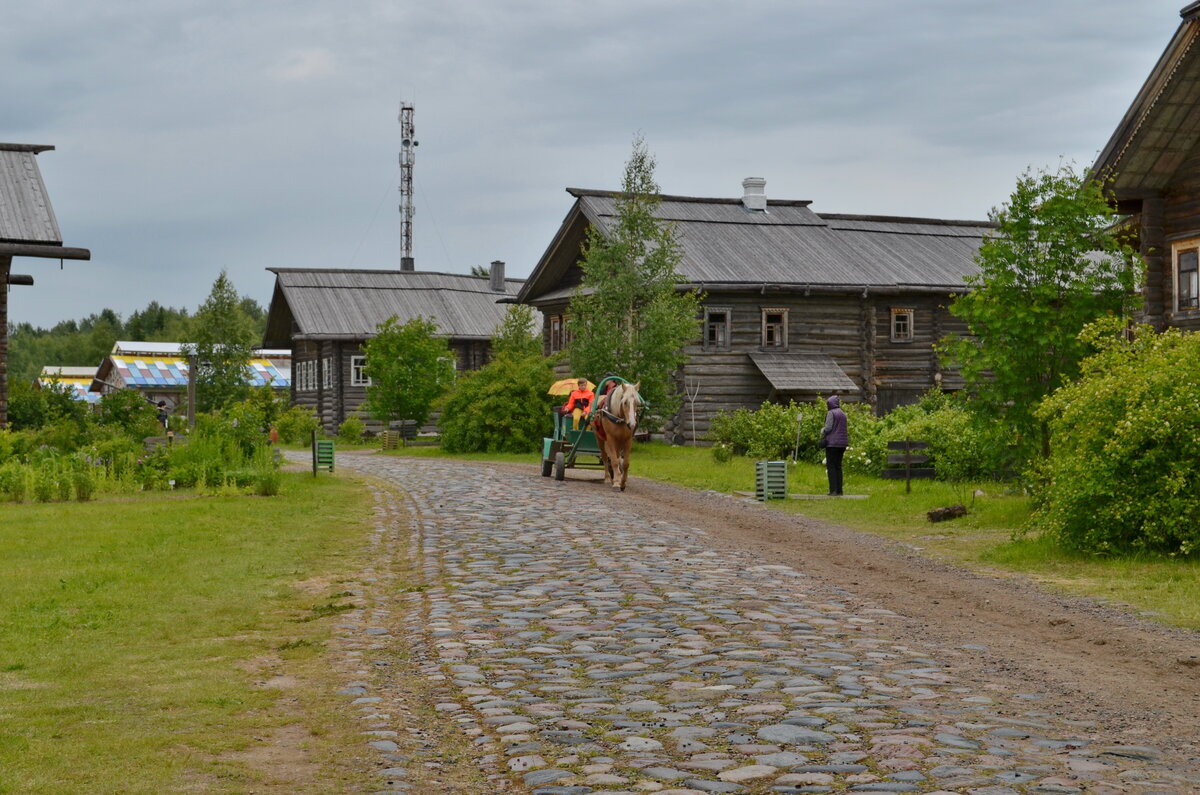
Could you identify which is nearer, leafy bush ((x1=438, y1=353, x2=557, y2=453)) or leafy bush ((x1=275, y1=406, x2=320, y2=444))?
leafy bush ((x1=438, y1=353, x2=557, y2=453))

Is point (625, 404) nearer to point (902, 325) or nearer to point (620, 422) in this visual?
point (620, 422)

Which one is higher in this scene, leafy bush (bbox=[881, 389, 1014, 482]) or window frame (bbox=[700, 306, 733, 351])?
window frame (bbox=[700, 306, 733, 351])

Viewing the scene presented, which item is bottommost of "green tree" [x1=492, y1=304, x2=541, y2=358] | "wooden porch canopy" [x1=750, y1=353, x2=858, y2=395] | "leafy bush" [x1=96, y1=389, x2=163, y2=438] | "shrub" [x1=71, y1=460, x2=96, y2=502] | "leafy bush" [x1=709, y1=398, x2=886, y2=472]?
"shrub" [x1=71, y1=460, x2=96, y2=502]

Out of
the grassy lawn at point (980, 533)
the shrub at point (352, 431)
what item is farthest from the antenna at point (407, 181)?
the grassy lawn at point (980, 533)

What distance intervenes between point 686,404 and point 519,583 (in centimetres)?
2764

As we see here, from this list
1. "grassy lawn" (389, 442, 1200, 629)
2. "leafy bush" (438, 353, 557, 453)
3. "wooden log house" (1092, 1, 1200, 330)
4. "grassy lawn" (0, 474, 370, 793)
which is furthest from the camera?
"leafy bush" (438, 353, 557, 453)

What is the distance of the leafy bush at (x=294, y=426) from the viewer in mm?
50094

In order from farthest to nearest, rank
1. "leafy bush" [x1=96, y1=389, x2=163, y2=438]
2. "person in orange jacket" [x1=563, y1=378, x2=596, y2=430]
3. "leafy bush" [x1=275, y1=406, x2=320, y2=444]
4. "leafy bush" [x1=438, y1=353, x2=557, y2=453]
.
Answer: "leafy bush" [x1=275, y1=406, x2=320, y2=444]
"leafy bush" [x1=438, y1=353, x2=557, y2=453]
"person in orange jacket" [x1=563, y1=378, x2=596, y2=430]
"leafy bush" [x1=96, y1=389, x2=163, y2=438]

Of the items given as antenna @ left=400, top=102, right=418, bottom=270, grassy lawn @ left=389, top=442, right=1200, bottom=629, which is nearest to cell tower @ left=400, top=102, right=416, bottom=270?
antenna @ left=400, top=102, right=418, bottom=270

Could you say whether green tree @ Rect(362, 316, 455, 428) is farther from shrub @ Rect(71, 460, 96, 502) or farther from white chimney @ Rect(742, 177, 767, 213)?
shrub @ Rect(71, 460, 96, 502)

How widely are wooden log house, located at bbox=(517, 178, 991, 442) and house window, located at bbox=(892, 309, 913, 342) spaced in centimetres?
3

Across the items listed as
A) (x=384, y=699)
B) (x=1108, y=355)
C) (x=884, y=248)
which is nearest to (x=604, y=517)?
(x=1108, y=355)

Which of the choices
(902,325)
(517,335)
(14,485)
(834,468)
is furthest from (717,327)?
(14,485)

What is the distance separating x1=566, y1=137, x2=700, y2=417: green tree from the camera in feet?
112
